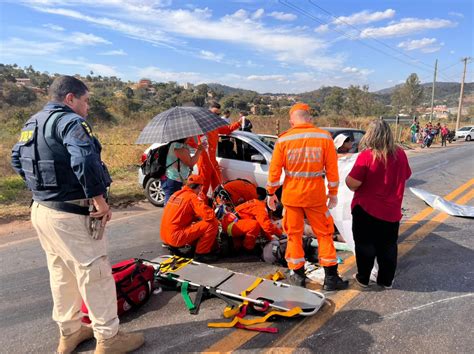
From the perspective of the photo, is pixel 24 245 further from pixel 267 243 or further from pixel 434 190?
pixel 434 190

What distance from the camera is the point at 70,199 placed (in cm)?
225

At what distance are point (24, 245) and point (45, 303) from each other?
6.62 ft

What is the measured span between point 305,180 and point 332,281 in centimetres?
100

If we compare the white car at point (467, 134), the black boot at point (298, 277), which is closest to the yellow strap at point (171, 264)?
the black boot at point (298, 277)

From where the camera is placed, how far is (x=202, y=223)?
418 centimetres

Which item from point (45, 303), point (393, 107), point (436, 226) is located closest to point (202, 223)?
point (45, 303)

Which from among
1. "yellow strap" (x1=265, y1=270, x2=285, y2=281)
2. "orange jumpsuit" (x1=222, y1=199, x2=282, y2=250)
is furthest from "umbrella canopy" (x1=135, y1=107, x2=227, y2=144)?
"yellow strap" (x1=265, y1=270, x2=285, y2=281)

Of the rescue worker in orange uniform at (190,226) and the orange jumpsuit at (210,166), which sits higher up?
the orange jumpsuit at (210,166)

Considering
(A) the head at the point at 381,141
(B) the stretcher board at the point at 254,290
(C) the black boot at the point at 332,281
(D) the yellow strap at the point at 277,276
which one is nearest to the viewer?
(B) the stretcher board at the point at 254,290

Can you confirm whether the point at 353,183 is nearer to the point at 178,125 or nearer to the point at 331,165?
the point at 331,165

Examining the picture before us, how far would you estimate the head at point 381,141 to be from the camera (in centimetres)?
315

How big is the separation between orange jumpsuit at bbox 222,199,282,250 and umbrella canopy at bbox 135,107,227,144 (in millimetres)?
1167

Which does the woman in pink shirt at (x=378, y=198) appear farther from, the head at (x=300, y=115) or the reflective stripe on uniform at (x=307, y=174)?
the head at (x=300, y=115)

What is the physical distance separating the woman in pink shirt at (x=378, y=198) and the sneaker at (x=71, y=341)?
2.50 metres
